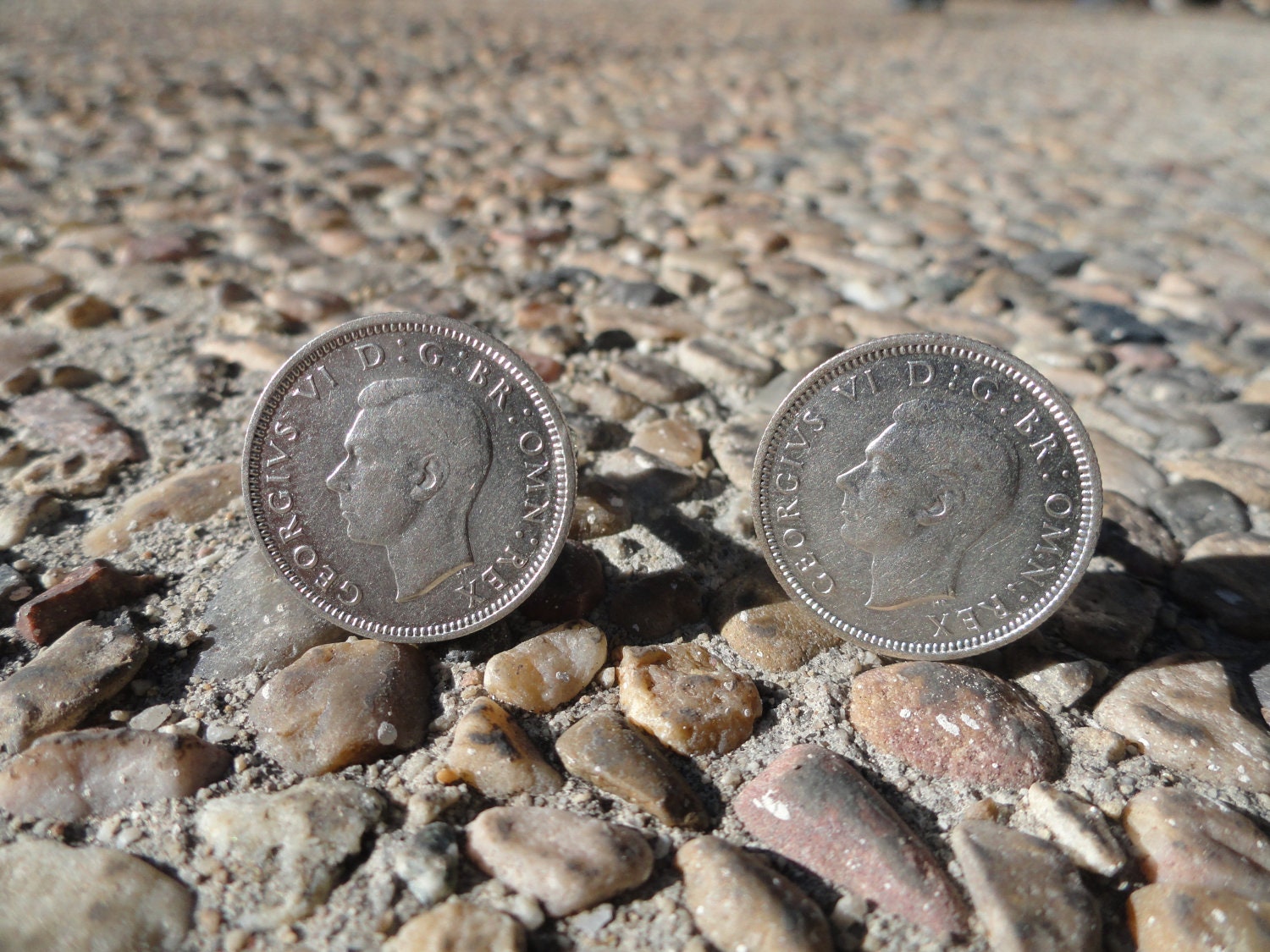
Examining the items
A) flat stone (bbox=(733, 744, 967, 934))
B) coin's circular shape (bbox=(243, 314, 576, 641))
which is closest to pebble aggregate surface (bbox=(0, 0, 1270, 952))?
flat stone (bbox=(733, 744, 967, 934))

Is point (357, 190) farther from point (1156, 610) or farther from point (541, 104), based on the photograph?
point (1156, 610)

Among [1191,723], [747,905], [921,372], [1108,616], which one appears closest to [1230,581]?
[1108,616]

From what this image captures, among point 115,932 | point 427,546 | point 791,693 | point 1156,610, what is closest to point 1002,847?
point 791,693

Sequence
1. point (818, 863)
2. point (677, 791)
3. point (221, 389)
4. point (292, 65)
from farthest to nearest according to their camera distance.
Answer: point (292, 65)
point (221, 389)
point (677, 791)
point (818, 863)

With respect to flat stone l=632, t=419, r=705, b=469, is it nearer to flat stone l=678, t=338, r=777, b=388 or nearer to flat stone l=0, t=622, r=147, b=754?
flat stone l=678, t=338, r=777, b=388

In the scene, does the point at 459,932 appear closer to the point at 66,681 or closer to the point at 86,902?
the point at 86,902

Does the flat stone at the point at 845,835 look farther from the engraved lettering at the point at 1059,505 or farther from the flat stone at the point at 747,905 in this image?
the engraved lettering at the point at 1059,505
